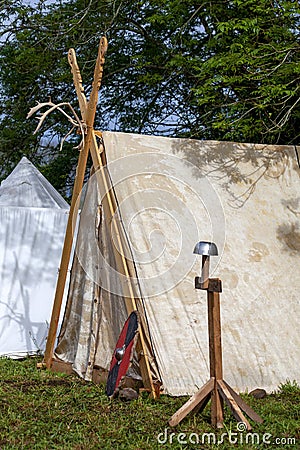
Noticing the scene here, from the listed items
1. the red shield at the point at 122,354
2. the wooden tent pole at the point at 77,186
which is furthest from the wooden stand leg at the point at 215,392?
the wooden tent pole at the point at 77,186

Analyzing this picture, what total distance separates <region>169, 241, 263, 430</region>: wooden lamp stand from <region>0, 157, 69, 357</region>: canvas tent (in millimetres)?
2463

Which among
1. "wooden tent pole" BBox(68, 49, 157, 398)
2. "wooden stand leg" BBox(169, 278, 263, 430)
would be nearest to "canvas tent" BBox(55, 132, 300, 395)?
"wooden tent pole" BBox(68, 49, 157, 398)

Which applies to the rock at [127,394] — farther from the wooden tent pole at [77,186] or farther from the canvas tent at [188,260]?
the wooden tent pole at [77,186]

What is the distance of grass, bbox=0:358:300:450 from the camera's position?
10.5 ft

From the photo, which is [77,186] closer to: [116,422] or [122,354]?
[122,354]

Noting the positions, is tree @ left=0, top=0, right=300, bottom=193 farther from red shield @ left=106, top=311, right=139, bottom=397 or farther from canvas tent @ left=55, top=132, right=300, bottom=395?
red shield @ left=106, top=311, right=139, bottom=397

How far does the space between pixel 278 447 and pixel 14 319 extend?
3053 mm

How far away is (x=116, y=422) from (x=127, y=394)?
0.34 metres

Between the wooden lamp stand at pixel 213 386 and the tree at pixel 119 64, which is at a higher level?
the tree at pixel 119 64

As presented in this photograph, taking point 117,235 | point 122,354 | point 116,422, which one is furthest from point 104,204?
point 116,422

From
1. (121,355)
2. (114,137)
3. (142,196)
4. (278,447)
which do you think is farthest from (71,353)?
(278,447)

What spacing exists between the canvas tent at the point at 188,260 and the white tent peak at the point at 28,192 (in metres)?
1.42

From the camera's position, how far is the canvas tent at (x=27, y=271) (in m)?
5.60

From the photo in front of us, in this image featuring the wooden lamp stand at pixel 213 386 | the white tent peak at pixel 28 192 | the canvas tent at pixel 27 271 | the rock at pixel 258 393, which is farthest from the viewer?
the white tent peak at pixel 28 192
